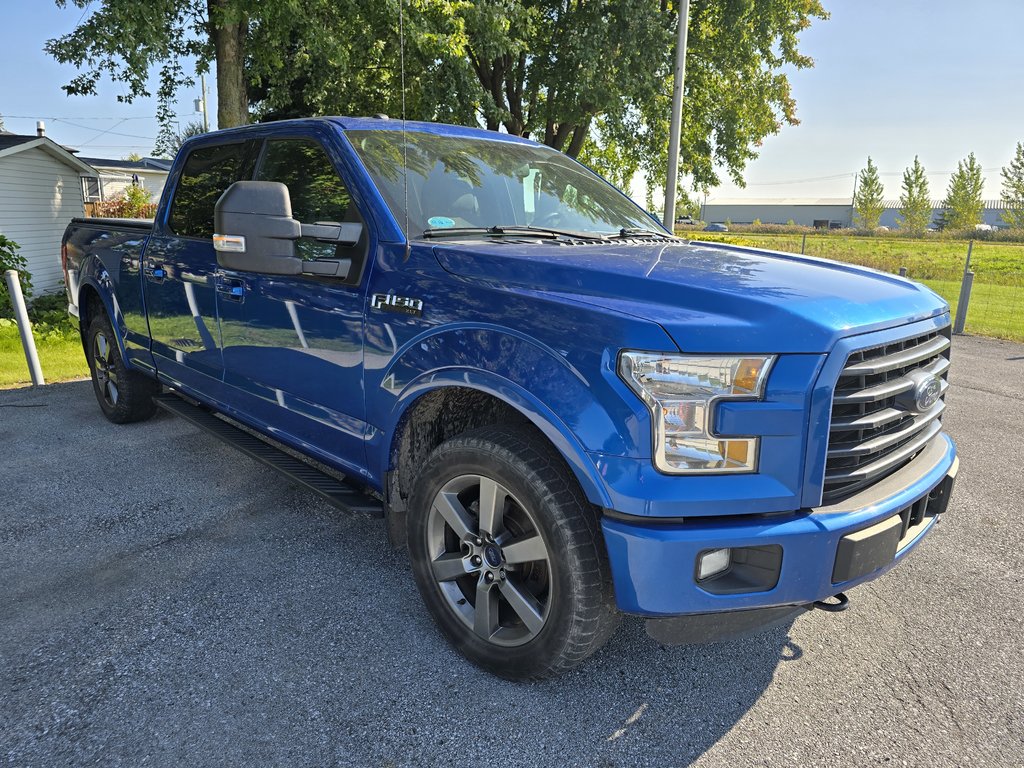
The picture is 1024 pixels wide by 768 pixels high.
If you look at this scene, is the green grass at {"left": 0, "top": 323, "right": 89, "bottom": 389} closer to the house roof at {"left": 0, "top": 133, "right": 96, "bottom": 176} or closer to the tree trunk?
the tree trunk

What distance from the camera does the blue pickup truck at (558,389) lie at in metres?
2.05

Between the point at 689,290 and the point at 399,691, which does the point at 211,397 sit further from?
the point at 689,290

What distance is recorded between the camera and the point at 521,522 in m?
2.55

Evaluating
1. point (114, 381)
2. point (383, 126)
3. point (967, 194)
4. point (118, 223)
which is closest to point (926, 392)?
point (383, 126)

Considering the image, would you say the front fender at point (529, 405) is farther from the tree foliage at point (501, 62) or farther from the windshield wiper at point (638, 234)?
the tree foliage at point (501, 62)

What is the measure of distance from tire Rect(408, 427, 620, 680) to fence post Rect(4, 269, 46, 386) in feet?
19.8

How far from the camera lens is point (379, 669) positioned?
2.61 m

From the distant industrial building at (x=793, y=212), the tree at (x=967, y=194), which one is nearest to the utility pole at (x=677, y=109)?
the tree at (x=967, y=194)

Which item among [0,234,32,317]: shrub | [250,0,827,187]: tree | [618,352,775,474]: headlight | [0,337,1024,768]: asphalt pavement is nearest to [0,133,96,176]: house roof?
[0,234,32,317]: shrub

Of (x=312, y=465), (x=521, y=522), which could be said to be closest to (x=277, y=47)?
(x=312, y=465)

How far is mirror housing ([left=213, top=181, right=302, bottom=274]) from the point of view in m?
2.85

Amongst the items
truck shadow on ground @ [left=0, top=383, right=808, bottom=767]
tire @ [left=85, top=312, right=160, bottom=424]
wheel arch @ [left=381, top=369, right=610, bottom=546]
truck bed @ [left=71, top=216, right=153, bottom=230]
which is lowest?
truck shadow on ground @ [left=0, top=383, right=808, bottom=767]

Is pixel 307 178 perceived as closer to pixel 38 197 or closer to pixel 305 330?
pixel 305 330

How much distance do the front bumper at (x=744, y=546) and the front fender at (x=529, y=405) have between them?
0.13 meters
